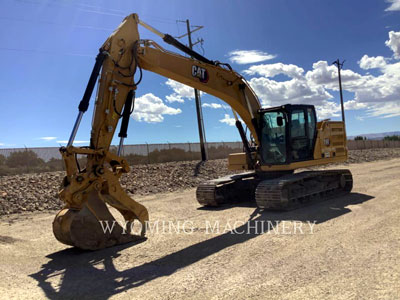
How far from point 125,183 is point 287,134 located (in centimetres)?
937

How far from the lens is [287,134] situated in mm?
9695

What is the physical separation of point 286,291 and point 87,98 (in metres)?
4.60

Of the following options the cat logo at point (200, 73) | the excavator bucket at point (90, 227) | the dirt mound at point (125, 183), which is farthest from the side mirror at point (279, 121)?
the dirt mound at point (125, 183)

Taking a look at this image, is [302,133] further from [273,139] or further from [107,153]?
[107,153]

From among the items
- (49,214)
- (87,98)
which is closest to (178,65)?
(87,98)

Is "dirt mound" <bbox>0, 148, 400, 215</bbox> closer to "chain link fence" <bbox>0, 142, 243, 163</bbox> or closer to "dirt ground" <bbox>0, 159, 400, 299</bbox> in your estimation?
"chain link fence" <bbox>0, 142, 243, 163</bbox>

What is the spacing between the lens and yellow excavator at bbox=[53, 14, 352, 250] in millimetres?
6297

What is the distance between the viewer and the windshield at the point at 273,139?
32.3 feet

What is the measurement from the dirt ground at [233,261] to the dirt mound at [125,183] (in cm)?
426

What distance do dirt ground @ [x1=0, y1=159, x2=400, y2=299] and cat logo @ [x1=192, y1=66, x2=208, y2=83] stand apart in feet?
11.4

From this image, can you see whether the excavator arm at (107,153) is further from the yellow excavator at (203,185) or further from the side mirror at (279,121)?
Answer: the side mirror at (279,121)

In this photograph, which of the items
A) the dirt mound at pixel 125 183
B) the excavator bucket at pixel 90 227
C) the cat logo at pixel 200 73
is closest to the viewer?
the excavator bucket at pixel 90 227

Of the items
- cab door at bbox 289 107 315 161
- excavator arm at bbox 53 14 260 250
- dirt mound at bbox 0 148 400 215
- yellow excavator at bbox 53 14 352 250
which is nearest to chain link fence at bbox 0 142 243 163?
dirt mound at bbox 0 148 400 215

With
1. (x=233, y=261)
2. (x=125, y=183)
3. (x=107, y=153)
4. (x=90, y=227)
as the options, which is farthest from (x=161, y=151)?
(x=233, y=261)
